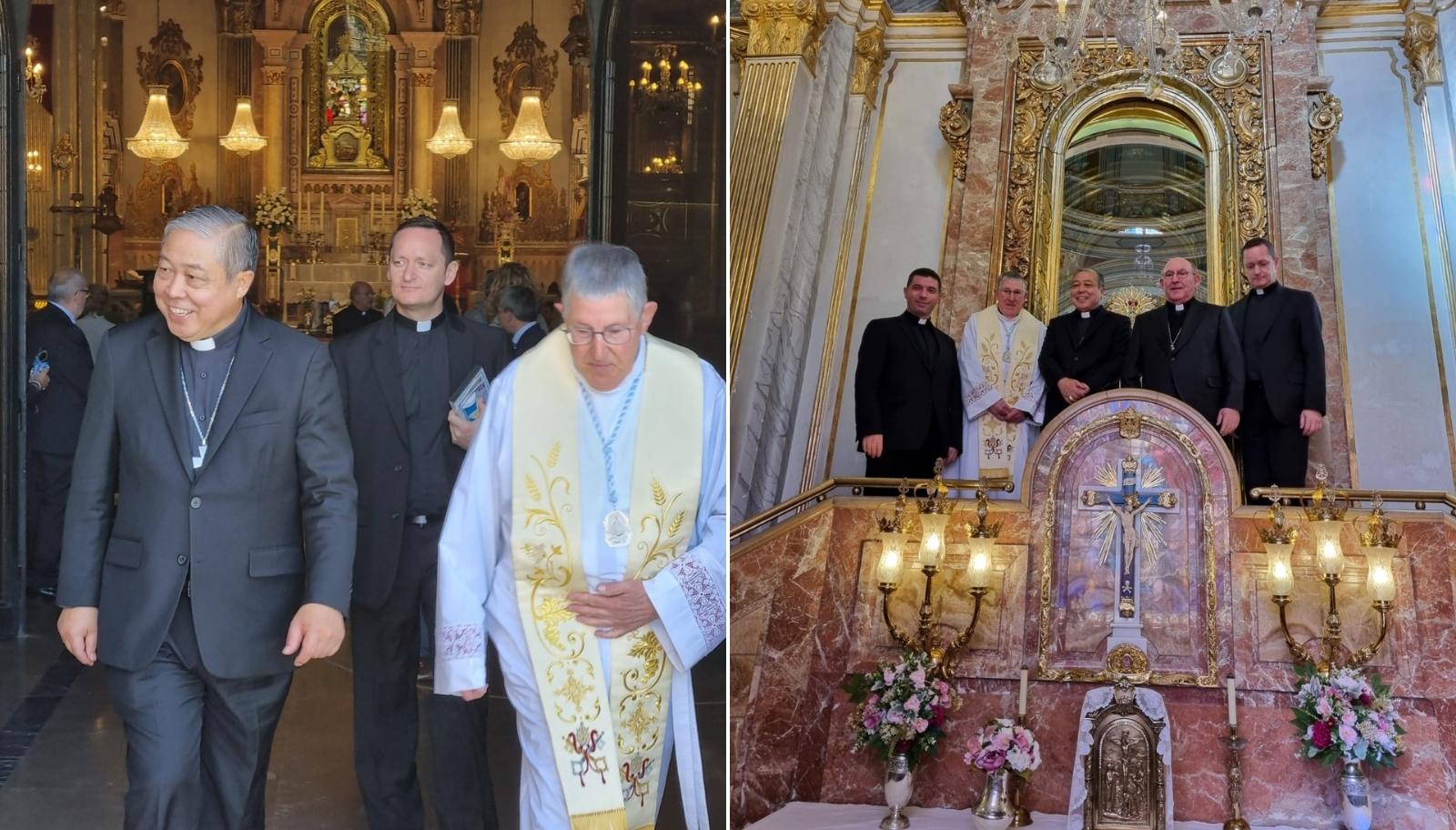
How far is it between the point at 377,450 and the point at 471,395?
1.13 ft

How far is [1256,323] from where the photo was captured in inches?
355

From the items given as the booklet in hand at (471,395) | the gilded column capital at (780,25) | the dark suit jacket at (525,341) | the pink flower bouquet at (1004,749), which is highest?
the gilded column capital at (780,25)

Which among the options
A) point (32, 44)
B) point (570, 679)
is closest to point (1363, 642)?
point (570, 679)

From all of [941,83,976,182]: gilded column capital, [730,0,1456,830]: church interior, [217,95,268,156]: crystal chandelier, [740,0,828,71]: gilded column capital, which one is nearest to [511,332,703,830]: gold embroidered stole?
[217,95,268,156]: crystal chandelier

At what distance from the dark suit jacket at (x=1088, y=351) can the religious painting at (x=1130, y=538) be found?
954 mm

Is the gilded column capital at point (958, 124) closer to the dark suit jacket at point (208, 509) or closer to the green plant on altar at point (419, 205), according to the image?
the green plant on altar at point (419, 205)

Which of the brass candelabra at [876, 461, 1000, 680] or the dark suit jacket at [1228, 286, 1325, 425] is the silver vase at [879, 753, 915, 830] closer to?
the brass candelabra at [876, 461, 1000, 680]

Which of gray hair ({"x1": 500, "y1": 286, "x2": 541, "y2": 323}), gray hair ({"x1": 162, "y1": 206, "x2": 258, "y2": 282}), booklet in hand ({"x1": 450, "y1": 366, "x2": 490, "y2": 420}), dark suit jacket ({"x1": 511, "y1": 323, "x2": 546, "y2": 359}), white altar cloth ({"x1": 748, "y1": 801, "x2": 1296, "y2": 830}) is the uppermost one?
gray hair ({"x1": 162, "y1": 206, "x2": 258, "y2": 282})

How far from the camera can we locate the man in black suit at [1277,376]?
8828 mm

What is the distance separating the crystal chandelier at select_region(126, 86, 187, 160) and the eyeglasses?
1.37 m

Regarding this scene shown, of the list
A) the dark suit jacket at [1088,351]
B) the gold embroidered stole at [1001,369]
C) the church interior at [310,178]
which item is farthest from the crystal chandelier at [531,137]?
the gold embroidered stole at [1001,369]

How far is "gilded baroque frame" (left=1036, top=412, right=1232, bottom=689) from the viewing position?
26.4 feet

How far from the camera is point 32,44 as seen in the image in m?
4.93

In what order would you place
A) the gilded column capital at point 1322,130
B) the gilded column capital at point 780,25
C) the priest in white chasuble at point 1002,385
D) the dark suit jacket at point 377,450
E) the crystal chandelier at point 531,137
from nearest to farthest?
1. the dark suit jacket at point 377,450
2. the crystal chandelier at point 531,137
3. the priest in white chasuble at point 1002,385
4. the gilded column capital at point 780,25
5. the gilded column capital at point 1322,130
